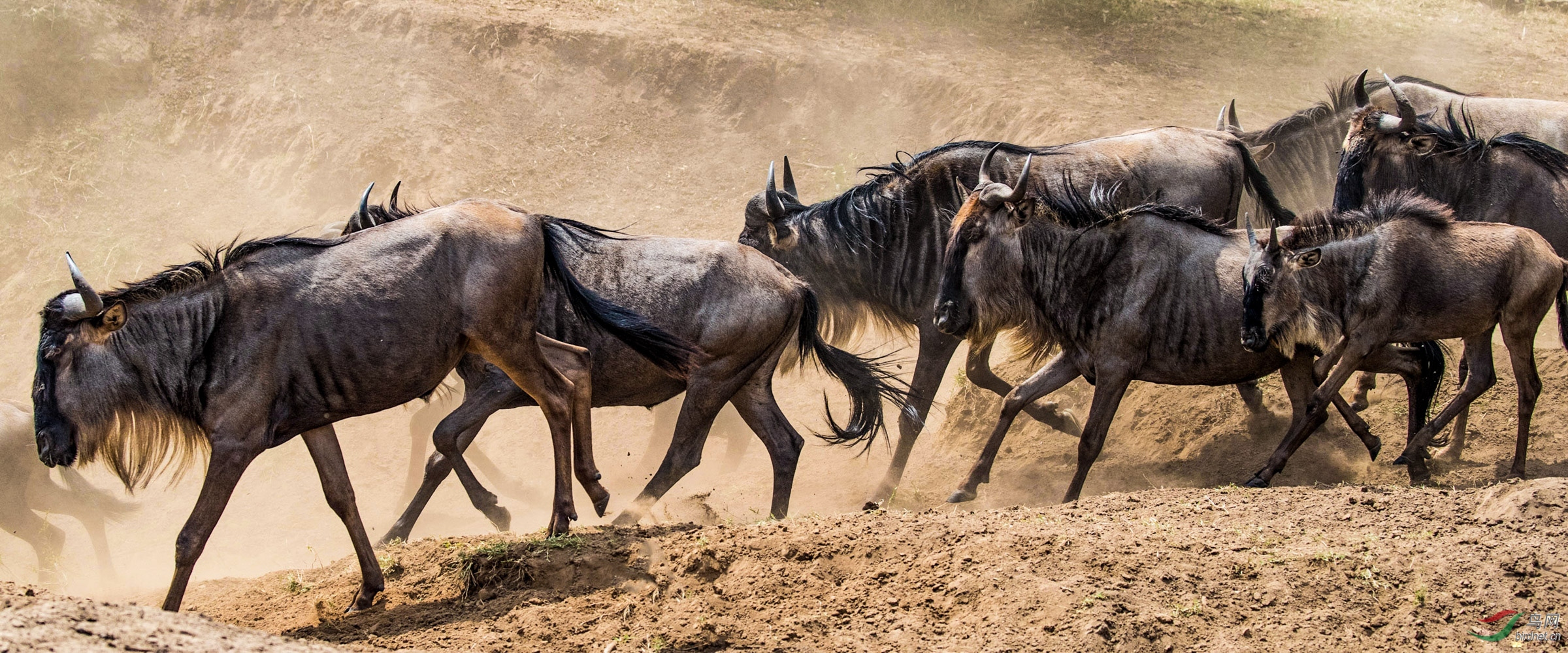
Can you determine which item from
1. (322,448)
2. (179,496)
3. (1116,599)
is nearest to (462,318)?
(322,448)

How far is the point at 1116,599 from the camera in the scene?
396 centimetres

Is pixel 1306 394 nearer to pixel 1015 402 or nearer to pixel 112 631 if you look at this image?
pixel 1015 402

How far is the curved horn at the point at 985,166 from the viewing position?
22.7 feet

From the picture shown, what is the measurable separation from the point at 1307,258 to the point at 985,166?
1955 mm

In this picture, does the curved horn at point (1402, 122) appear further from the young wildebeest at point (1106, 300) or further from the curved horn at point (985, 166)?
the curved horn at point (985, 166)

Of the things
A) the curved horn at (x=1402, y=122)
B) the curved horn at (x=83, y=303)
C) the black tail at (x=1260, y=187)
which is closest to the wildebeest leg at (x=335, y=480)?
the curved horn at (x=83, y=303)

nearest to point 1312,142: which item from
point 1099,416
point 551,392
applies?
point 1099,416

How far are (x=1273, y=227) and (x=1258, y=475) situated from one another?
137 cm

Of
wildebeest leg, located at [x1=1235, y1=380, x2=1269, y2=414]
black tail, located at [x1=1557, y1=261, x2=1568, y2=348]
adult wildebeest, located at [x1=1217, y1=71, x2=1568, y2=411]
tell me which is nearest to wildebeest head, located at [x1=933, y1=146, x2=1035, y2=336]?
wildebeest leg, located at [x1=1235, y1=380, x2=1269, y2=414]

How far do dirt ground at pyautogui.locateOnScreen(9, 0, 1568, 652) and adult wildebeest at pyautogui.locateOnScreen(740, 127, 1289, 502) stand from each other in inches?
28.0

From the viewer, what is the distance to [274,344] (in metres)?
4.86

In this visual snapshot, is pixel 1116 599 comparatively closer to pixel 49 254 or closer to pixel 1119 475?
pixel 1119 475

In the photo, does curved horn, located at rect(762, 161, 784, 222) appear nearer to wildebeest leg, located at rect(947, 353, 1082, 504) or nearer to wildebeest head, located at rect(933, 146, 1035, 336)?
wildebeest head, located at rect(933, 146, 1035, 336)

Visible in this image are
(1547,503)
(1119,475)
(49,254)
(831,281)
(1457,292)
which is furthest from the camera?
(49,254)
